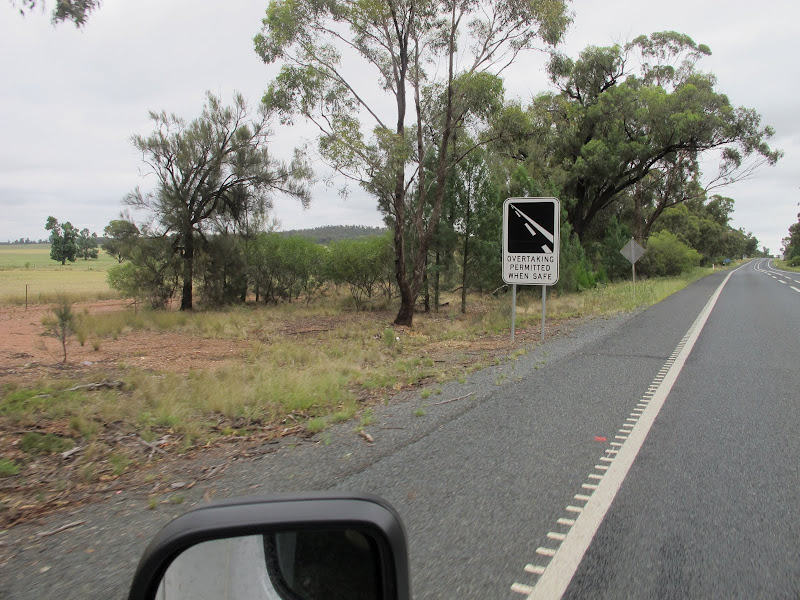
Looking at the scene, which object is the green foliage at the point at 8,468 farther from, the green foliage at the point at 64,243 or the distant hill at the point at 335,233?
the green foliage at the point at 64,243

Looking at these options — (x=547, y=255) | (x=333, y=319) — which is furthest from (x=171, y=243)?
(x=547, y=255)

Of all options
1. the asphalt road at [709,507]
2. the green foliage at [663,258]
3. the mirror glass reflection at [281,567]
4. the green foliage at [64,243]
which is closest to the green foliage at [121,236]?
the asphalt road at [709,507]

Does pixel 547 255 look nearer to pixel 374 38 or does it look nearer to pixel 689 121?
pixel 374 38

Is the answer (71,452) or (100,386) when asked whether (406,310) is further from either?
(71,452)

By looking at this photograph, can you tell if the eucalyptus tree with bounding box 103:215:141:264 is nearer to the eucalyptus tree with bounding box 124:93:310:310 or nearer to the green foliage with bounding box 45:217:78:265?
the eucalyptus tree with bounding box 124:93:310:310

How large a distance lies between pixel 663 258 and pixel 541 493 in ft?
170

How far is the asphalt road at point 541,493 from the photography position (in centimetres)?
280

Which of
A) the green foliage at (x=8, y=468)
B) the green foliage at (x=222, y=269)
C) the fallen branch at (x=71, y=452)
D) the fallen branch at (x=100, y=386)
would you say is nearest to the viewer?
the green foliage at (x=8, y=468)

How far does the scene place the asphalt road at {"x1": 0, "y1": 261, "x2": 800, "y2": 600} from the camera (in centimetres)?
280

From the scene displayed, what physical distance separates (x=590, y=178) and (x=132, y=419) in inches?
1288

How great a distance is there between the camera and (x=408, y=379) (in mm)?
8750

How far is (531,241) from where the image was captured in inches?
483

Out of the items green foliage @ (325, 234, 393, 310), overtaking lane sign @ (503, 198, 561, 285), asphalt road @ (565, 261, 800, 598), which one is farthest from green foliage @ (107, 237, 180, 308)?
→ asphalt road @ (565, 261, 800, 598)

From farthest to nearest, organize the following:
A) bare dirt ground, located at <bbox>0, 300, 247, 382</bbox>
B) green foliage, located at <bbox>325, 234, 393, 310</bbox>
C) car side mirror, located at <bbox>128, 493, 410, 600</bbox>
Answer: green foliage, located at <bbox>325, 234, 393, 310</bbox> < bare dirt ground, located at <bbox>0, 300, 247, 382</bbox> < car side mirror, located at <bbox>128, 493, 410, 600</bbox>
